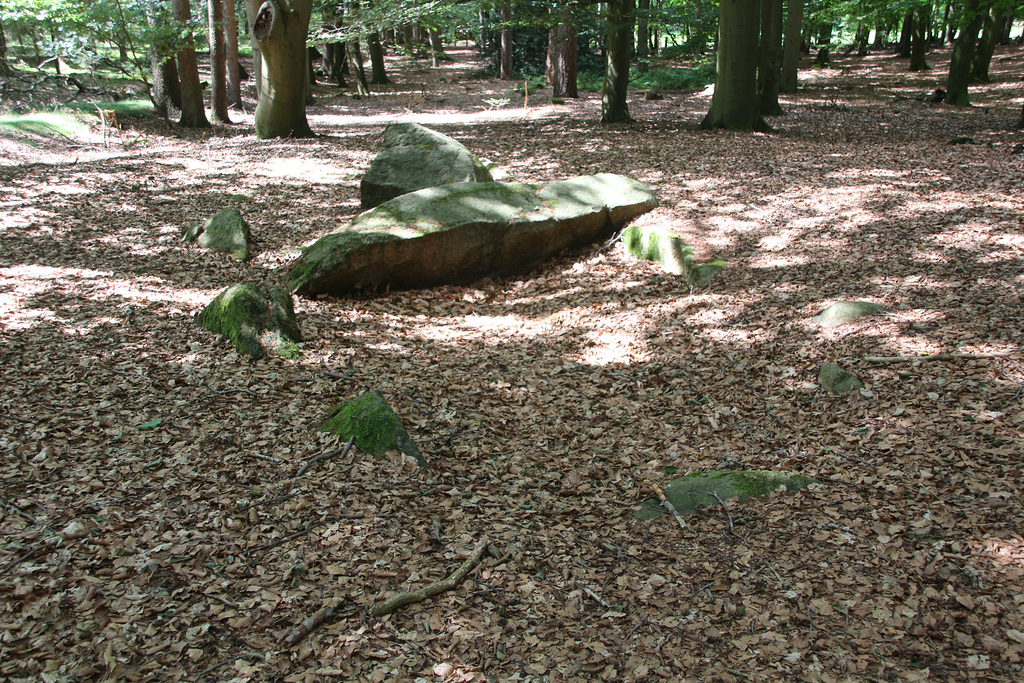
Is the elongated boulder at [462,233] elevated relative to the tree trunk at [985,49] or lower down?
lower down

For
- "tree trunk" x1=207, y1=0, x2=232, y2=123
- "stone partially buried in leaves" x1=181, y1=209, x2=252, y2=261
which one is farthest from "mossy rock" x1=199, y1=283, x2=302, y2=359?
"tree trunk" x1=207, y1=0, x2=232, y2=123

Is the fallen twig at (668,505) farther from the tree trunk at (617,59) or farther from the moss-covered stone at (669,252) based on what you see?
the tree trunk at (617,59)

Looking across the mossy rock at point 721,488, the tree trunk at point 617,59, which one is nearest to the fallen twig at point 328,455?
the mossy rock at point 721,488

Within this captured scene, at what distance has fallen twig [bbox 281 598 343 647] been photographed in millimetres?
2957

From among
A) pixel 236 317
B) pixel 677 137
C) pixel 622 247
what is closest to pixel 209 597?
pixel 236 317

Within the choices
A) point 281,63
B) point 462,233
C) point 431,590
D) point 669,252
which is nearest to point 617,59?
point 281,63

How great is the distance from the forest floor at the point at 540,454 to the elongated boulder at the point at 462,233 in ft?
0.86

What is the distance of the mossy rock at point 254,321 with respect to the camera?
A: 5.50 metres

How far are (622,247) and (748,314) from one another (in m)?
2.23

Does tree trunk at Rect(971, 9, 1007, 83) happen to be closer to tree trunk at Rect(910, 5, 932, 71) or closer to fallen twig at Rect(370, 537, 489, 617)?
tree trunk at Rect(910, 5, 932, 71)

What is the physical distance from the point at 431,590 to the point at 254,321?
3.16 metres

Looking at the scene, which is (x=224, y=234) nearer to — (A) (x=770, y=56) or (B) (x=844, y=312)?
(B) (x=844, y=312)

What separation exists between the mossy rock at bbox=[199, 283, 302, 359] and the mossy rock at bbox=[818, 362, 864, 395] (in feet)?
13.7

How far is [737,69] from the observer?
12656 millimetres
